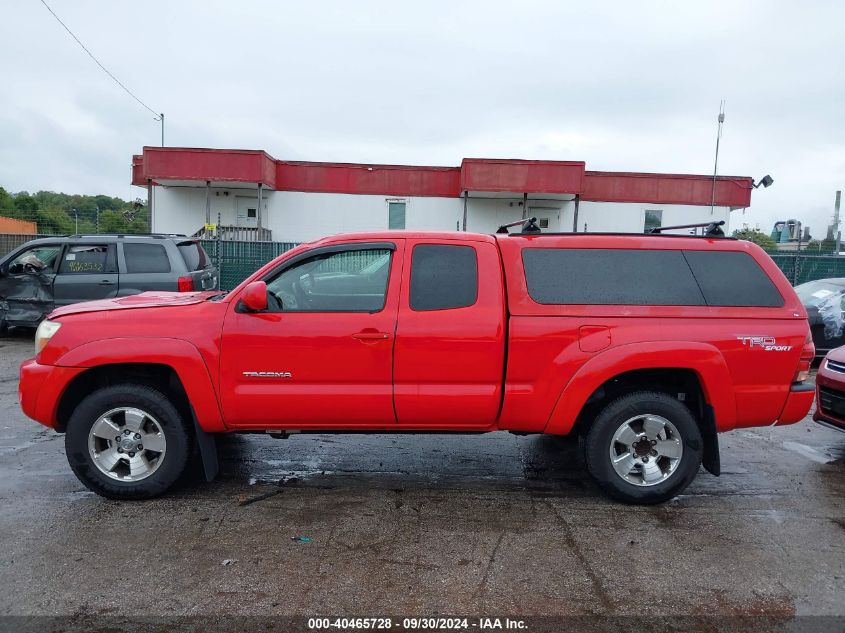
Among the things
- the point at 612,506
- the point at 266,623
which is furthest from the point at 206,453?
the point at 612,506

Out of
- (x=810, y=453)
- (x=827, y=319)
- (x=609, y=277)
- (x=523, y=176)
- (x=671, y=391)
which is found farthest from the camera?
(x=523, y=176)

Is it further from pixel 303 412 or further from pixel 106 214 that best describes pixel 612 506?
pixel 106 214

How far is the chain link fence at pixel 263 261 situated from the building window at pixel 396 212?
11.5 meters

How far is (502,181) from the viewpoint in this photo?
24234mm

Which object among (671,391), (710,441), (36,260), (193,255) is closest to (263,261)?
(193,255)

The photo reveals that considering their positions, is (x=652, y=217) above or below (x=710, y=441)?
above

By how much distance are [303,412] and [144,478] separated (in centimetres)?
121

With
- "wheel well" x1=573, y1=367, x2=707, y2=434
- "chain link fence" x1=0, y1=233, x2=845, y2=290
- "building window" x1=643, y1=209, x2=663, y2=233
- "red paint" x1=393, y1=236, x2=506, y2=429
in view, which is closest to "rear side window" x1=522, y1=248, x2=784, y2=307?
"red paint" x1=393, y1=236, x2=506, y2=429

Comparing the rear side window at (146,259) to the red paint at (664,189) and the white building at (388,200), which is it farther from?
the red paint at (664,189)

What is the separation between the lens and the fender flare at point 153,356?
13.4ft

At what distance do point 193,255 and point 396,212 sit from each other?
16370mm

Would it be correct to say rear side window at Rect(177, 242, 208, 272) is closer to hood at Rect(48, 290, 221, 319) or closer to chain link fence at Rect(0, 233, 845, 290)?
chain link fence at Rect(0, 233, 845, 290)

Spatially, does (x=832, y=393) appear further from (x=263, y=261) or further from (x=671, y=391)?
(x=263, y=261)

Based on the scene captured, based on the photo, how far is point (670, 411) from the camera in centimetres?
423
